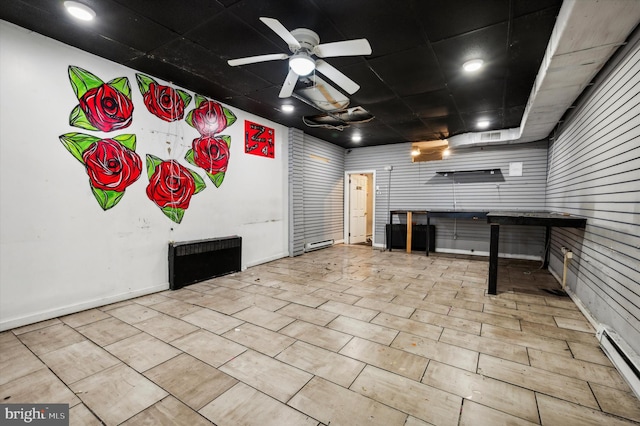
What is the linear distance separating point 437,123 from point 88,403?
6.48m

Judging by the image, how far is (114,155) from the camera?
11.3 feet

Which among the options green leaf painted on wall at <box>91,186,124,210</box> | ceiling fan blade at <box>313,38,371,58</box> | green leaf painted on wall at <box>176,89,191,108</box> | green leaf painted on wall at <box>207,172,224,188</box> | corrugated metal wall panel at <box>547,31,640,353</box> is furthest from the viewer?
green leaf painted on wall at <box>207,172,224,188</box>

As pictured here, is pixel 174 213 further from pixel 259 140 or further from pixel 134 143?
pixel 259 140

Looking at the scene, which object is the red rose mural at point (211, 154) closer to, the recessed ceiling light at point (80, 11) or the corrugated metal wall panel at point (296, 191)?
the corrugated metal wall panel at point (296, 191)

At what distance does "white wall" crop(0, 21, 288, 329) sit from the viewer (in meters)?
2.74

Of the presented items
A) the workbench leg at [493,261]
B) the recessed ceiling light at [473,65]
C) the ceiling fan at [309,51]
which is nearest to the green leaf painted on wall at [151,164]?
the ceiling fan at [309,51]

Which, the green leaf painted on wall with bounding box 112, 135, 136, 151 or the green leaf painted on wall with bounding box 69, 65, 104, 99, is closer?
the green leaf painted on wall with bounding box 69, 65, 104, 99

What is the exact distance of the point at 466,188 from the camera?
275 inches

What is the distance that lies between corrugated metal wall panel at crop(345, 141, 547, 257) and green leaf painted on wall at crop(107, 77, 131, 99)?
20.0 ft

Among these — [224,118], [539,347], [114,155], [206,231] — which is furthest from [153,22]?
[539,347]

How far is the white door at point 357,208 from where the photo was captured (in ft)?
28.1

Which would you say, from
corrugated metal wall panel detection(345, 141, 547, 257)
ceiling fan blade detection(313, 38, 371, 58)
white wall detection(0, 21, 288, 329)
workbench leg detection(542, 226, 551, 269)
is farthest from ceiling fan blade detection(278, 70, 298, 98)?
workbench leg detection(542, 226, 551, 269)

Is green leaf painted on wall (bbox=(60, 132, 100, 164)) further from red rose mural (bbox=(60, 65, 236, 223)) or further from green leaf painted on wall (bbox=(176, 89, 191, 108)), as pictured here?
green leaf painted on wall (bbox=(176, 89, 191, 108))

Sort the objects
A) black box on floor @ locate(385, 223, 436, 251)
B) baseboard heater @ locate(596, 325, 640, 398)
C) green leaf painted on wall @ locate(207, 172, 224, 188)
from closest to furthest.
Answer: baseboard heater @ locate(596, 325, 640, 398) → green leaf painted on wall @ locate(207, 172, 224, 188) → black box on floor @ locate(385, 223, 436, 251)
